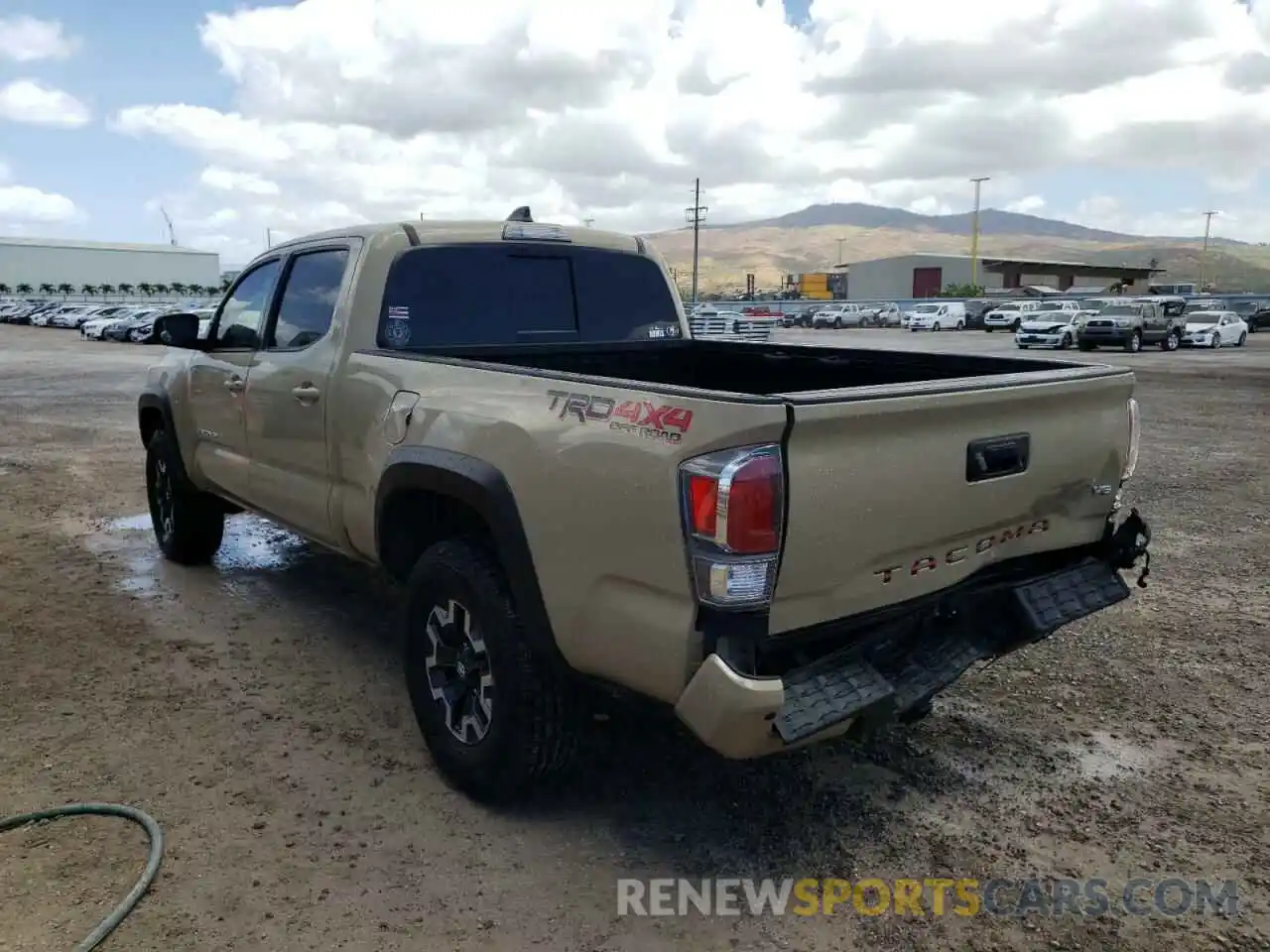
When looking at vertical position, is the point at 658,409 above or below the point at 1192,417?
above

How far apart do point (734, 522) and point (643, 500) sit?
30 cm

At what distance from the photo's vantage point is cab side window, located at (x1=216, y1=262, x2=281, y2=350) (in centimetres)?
508

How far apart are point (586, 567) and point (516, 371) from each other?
73 cm

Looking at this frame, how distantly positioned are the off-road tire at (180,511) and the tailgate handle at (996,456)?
4710 mm

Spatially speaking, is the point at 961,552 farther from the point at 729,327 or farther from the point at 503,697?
the point at 729,327

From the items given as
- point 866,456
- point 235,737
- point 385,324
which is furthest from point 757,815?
point 385,324

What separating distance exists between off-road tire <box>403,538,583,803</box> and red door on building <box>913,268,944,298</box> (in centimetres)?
10252

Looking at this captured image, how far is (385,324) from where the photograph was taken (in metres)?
4.26

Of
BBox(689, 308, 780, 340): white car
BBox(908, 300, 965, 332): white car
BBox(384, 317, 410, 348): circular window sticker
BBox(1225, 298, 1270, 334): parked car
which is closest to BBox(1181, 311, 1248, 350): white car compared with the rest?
BBox(1225, 298, 1270, 334): parked car

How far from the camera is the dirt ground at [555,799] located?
286cm

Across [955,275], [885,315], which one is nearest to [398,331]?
[885,315]

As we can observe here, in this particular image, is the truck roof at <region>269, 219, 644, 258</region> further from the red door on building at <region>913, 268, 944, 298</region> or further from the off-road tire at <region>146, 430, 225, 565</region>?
the red door on building at <region>913, 268, 944, 298</region>

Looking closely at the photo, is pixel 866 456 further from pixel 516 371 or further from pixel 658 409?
pixel 516 371

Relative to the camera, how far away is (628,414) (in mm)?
2779
